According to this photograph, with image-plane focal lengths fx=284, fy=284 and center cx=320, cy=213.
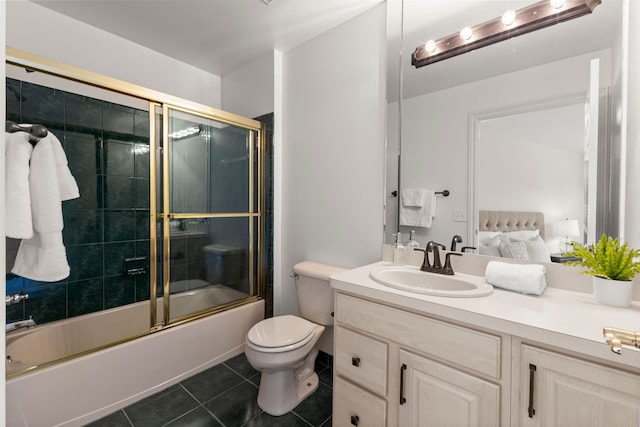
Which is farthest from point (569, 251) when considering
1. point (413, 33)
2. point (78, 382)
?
point (78, 382)

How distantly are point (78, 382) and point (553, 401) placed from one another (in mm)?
2101

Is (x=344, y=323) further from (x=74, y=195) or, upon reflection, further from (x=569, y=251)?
(x=74, y=195)

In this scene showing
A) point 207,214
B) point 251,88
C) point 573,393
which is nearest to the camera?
point 573,393

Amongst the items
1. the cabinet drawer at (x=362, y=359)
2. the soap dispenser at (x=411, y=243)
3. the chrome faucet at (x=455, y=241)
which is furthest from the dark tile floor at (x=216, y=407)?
the chrome faucet at (x=455, y=241)

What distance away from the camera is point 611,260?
1.02 meters

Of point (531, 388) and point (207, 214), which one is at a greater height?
point (207, 214)

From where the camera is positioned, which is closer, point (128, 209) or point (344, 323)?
point (344, 323)

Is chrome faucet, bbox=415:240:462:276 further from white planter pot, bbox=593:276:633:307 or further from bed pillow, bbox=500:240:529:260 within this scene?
white planter pot, bbox=593:276:633:307

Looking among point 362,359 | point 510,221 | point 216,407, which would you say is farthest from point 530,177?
point 216,407

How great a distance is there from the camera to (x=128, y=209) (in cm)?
226

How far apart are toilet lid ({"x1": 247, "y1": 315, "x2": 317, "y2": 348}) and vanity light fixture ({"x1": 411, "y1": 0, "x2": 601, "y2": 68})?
1710mm

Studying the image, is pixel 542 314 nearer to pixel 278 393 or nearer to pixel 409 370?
pixel 409 370

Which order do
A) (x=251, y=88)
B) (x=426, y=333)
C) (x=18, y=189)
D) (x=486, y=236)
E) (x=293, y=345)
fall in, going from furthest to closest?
(x=251, y=88) < (x=293, y=345) < (x=486, y=236) < (x=18, y=189) < (x=426, y=333)

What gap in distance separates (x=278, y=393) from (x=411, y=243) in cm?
116
